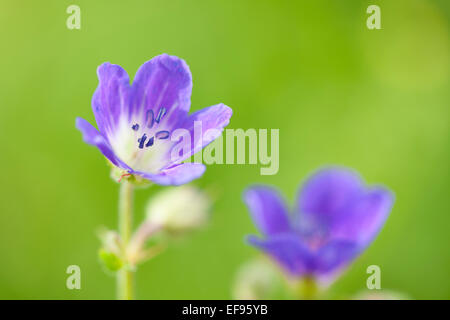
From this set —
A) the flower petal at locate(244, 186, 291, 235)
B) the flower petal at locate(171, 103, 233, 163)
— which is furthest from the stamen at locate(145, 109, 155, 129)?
the flower petal at locate(244, 186, 291, 235)

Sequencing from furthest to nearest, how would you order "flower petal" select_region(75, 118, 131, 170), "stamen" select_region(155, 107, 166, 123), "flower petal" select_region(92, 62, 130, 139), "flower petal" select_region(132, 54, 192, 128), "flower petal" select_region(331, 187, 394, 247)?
1. "flower petal" select_region(331, 187, 394, 247)
2. "stamen" select_region(155, 107, 166, 123)
3. "flower petal" select_region(132, 54, 192, 128)
4. "flower petal" select_region(92, 62, 130, 139)
5. "flower petal" select_region(75, 118, 131, 170)

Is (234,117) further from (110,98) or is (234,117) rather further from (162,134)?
(110,98)

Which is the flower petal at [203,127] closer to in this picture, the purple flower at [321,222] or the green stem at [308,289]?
the purple flower at [321,222]

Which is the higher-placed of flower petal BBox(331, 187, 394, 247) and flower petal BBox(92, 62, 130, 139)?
flower petal BBox(92, 62, 130, 139)

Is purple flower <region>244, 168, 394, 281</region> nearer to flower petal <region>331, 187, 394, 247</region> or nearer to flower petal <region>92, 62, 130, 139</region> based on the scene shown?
flower petal <region>331, 187, 394, 247</region>

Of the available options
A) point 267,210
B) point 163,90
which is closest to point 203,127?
point 163,90
